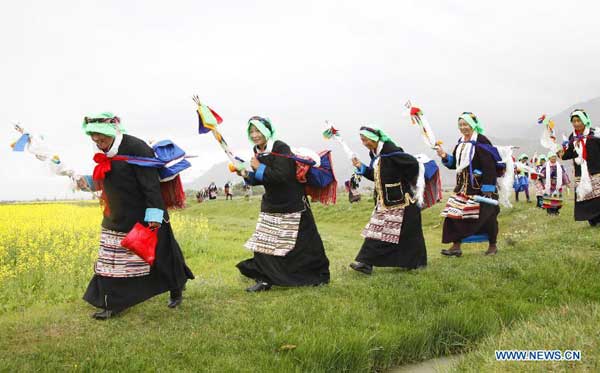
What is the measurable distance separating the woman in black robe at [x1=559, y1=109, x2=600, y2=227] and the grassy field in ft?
5.87

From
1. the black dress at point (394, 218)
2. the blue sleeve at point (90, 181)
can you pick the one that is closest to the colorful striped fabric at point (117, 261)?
the blue sleeve at point (90, 181)

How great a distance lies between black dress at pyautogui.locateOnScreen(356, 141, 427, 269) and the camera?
7.32 meters

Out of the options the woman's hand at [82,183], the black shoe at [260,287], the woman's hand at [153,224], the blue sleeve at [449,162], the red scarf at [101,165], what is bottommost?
the black shoe at [260,287]

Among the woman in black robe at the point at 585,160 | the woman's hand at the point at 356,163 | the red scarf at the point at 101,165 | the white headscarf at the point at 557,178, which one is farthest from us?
the white headscarf at the point at 557,178

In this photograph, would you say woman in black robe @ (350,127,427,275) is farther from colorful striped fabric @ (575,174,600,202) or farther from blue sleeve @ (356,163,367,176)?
colorful striped fabric @ (575,174,600,202)

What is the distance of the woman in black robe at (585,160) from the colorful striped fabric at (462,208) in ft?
9.47

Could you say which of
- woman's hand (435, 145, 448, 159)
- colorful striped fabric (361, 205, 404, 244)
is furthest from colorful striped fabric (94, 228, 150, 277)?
woman's hand (435, 145, 448, 159)

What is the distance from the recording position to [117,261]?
5422mm

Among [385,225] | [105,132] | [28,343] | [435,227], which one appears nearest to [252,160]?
[105,132]

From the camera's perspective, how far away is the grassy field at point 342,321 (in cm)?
408

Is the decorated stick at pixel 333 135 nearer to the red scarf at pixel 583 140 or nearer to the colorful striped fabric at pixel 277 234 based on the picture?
the colorful striped fabric at pixel 277 234

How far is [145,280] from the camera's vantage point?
555cm

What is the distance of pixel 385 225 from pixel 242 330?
3315mm

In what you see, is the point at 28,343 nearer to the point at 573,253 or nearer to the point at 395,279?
the point at 395,279
